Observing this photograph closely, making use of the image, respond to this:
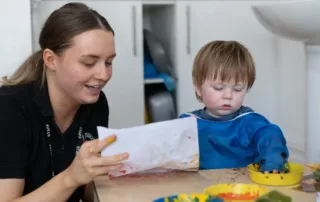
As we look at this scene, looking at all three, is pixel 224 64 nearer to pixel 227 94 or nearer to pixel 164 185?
pixel 227 94

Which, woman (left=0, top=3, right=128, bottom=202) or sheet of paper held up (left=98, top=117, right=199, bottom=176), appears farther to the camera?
woman (left=0, top=3, right=128, bottom=202)

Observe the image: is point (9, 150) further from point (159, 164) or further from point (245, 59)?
point (245, 59)

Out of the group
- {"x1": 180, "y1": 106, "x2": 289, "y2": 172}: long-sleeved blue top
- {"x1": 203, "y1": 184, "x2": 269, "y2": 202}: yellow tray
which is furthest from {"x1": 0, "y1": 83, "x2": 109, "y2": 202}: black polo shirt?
{"x1": 203, "y1": 184, "x2": 269, "y2": 202}: yellow tray

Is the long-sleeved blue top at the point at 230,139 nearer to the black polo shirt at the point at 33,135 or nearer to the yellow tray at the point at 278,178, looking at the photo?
the yellow tray at the point at 278,178

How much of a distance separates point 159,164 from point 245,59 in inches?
17.2

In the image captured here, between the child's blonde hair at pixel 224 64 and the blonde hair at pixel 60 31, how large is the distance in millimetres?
281

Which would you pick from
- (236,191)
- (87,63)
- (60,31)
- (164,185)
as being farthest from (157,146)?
(60,31)

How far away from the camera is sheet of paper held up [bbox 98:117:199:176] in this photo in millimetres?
977

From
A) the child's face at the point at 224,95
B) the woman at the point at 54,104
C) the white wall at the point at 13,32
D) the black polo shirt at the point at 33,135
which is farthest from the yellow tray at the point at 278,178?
the white wall at the point at 13,32

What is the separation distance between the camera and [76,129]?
1337mm

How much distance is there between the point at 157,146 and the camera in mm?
1032

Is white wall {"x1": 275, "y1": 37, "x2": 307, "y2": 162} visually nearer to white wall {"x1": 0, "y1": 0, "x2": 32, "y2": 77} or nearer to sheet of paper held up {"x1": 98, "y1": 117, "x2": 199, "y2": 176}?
white wall {"x1": 0, "y1": 0, "x2": 32, "y2": 77}

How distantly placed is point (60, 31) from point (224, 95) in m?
0.47

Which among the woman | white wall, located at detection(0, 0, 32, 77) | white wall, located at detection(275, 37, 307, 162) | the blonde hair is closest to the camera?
the woman
